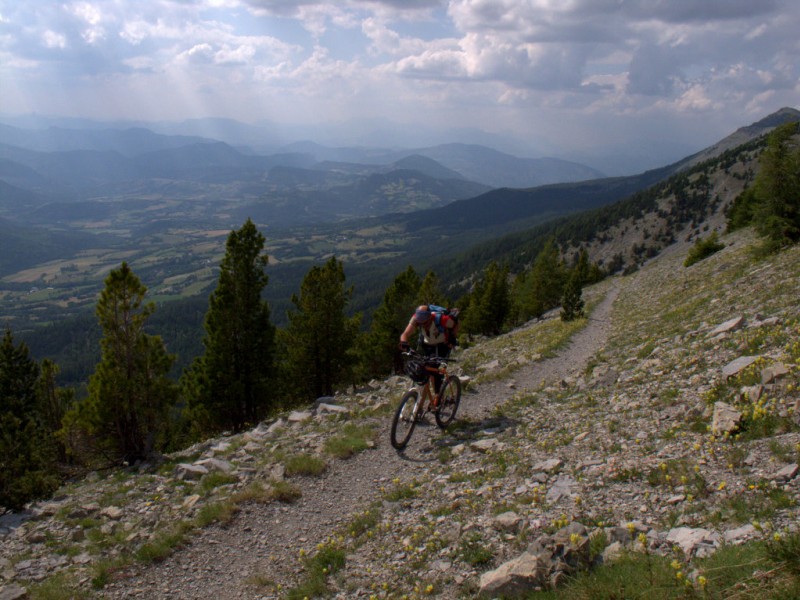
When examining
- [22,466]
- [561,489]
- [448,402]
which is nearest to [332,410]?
[448,402]

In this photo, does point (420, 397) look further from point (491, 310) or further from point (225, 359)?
point (491, 310)

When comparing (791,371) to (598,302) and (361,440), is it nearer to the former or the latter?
(361,440)

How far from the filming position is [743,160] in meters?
149

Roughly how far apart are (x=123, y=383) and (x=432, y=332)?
1205 cm

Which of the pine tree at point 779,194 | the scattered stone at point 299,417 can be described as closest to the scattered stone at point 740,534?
the scattered stone at point 299,417

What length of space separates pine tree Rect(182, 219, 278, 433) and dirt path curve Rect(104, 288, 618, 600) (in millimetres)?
13740

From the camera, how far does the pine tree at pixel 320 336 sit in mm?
27500

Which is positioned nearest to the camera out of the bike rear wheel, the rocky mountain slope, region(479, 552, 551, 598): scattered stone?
region(479, 552, 551, 598): scattered stone

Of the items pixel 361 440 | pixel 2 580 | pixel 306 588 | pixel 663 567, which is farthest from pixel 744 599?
pixel 2 580

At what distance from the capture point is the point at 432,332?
11.6 m

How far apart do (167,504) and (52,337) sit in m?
227

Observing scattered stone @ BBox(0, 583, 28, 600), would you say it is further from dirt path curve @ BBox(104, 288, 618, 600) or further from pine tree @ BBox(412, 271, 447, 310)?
pine tree @ BBox(412, 271, 447, 310)

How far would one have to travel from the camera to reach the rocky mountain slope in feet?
19.4

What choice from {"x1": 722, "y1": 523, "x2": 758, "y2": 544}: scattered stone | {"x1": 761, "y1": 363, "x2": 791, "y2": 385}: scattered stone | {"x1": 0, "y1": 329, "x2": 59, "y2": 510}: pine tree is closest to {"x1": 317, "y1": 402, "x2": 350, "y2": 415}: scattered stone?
{"x1": 0, "y1": 329, "x2": 59, "y2": 510}: pine tree
